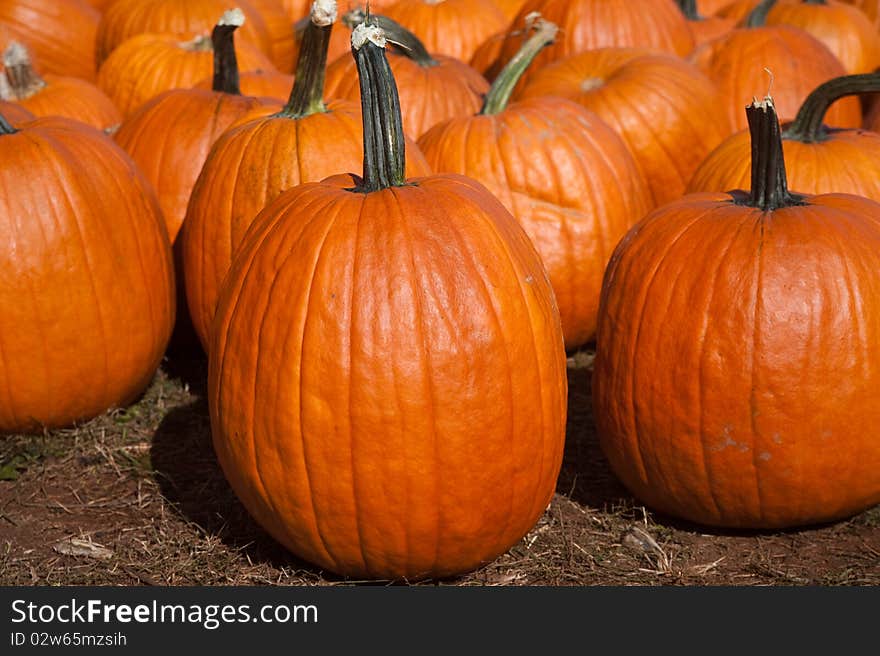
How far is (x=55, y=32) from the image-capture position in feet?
22.1

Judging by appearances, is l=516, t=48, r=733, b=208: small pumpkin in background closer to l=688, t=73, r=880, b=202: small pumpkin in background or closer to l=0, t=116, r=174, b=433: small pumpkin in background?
l=688, t=73, r=880, b=202: small pumpkin in background

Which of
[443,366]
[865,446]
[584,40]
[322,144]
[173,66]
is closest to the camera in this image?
[443,366]

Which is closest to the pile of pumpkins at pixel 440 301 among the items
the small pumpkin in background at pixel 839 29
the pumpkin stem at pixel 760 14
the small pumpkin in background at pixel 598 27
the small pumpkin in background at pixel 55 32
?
the small pumpkin in background at pixel 598 27

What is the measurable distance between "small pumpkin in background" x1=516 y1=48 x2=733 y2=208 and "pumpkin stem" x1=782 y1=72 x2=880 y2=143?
0.73 meters

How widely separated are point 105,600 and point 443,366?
1.10 meters

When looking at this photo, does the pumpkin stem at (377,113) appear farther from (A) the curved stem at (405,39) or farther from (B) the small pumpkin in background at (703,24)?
(B) the small pumpkin in background at (703,24)

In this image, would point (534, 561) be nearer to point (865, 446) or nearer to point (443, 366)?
point (443, 366)

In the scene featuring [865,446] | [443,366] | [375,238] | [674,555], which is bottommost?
[674,555]

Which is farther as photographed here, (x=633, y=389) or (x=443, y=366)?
(x=633, y=389)

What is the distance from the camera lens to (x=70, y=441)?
160 inches

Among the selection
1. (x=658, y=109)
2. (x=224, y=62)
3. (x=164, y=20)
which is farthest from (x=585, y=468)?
(x=164, y=20)

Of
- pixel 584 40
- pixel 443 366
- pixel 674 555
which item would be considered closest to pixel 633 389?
pixel 674 555

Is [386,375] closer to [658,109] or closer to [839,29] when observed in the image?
[658,109]

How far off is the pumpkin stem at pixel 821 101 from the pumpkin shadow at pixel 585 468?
1.30 meters
